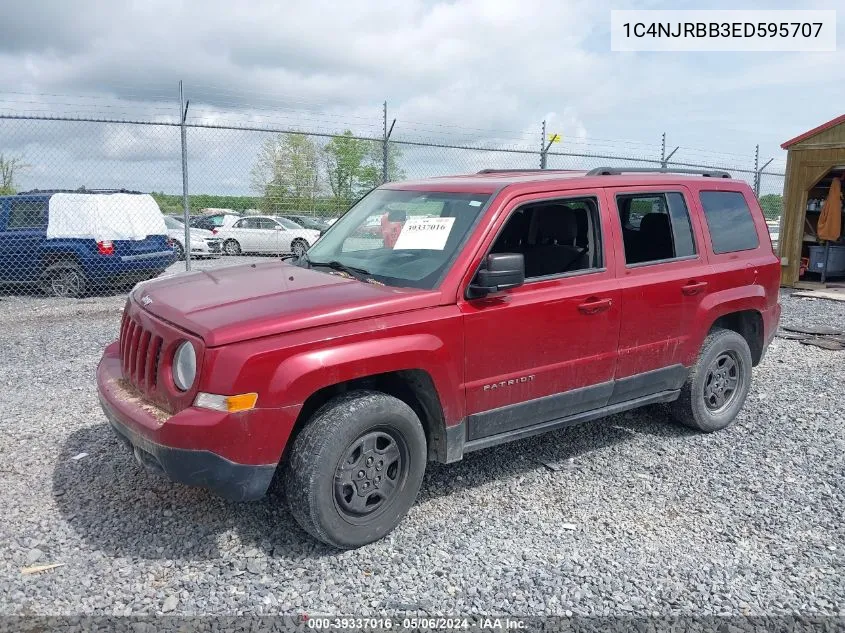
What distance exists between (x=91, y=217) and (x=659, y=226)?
9.18 meters

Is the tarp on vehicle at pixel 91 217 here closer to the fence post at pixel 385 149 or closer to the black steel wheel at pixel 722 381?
the fence post at pixel 385 149

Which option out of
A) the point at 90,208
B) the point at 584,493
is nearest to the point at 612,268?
the point at 584,493

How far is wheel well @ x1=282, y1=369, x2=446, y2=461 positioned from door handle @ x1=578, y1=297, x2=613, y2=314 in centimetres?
113

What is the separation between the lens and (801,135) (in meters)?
12.5

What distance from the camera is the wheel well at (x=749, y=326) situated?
17.6 ft

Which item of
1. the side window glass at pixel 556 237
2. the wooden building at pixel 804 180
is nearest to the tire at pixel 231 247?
the wooden building at pixel 804 180

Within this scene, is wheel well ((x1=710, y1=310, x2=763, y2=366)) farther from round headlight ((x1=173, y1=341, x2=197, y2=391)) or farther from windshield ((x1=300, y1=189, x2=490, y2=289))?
round headlight ((x1=173, y1=341, x2=197, y2=391))

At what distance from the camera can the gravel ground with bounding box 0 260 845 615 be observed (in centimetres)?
308

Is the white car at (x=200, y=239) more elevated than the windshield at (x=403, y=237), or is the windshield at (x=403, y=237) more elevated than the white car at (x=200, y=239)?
the windshield at (x=403, y=237)

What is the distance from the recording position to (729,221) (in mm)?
5156

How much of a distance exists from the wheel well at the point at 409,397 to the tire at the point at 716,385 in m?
2.23

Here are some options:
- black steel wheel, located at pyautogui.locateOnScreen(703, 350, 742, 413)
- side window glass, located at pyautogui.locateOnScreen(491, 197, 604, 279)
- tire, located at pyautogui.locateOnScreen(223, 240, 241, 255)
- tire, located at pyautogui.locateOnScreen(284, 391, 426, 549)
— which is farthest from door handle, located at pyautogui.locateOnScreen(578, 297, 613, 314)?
tire, located at pyautogui.locateOnScreen(223, 240, 241, 255)

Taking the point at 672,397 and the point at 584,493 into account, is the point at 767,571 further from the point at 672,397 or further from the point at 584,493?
the point at 672,397

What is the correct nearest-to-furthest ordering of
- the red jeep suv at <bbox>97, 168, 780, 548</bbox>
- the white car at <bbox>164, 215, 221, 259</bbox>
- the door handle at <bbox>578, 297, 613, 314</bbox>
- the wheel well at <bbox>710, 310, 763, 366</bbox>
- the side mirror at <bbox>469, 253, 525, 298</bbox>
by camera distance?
the red jeep suv at <bbox>97, 168, 780, 548</bbox>
the side mirror at <bbox>469, 253, 525, 298</bbox>
the door handle at <bbox>578, 297, 613, 314</bbox>
the wheel well at <bbox>710, 310, 763, 366</bbox>
the white car at <bbox>164, 215, 221, 259</bbox>
